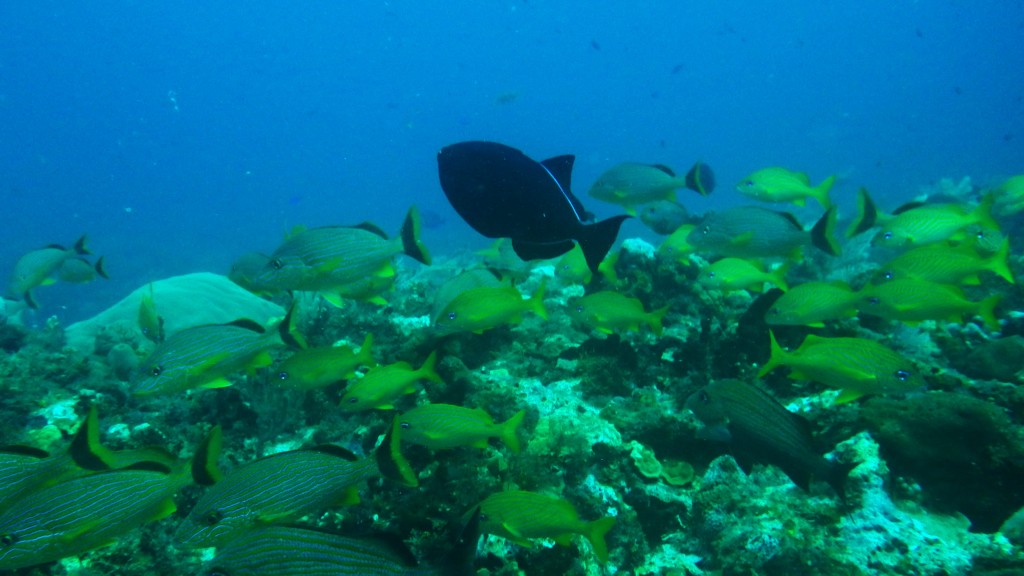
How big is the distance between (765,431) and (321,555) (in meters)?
2.73

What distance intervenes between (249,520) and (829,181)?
25.3 ft

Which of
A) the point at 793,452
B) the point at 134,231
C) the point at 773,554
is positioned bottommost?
the point at 134,231

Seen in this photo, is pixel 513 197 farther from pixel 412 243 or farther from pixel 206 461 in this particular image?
pixel 206 461

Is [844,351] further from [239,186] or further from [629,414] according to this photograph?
[239,186]

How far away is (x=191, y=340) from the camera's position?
3762mm

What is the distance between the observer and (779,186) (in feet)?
22.4

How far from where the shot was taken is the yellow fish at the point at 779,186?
6812mm

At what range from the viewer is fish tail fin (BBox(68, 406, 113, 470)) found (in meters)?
2.80

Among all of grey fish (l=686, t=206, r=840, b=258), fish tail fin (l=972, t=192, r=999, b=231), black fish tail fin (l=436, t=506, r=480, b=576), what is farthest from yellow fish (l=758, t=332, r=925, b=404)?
fish tail fin (l=972, t=192, r=999, b=231)

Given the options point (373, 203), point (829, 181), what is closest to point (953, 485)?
point (829, 181)

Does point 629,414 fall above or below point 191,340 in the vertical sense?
below

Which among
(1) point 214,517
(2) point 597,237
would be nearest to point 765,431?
(2) point 597,237

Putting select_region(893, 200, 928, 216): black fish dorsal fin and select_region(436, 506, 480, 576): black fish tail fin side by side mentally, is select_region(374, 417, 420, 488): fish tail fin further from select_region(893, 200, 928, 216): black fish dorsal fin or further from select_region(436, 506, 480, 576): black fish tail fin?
select_region(893, 200, 928, 216): black fish dorsal fin

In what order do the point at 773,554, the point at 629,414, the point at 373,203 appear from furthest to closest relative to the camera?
the point at 373,203 < the point at 629,414 < the point at 773,554
